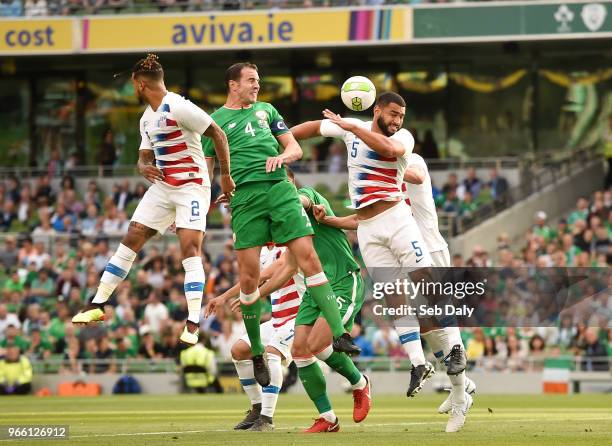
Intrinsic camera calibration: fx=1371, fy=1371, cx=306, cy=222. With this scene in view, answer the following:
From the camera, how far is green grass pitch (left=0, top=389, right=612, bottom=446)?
1110 cm

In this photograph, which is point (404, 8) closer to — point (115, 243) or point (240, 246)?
point (115, 243)

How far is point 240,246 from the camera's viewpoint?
12.5 meters

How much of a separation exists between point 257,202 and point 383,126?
1327mm

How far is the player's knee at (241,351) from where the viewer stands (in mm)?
13320

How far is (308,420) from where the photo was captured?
1498 centimetres

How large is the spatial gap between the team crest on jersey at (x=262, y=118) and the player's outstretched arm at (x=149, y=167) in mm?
1070

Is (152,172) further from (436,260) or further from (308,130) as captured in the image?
(436,260)

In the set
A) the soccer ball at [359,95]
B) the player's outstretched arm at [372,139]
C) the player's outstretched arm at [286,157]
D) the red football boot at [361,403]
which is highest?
the soccer ball at [359,95]

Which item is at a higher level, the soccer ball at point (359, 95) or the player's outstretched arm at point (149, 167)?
the soccer ball at point (359, 95)

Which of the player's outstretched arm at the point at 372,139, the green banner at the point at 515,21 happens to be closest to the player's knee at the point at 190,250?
the player's outstretched arm at the point at 372,139

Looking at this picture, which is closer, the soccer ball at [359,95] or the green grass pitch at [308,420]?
the green grass pitch at [308,420]

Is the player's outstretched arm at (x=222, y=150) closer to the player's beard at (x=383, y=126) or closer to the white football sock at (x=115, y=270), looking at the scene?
the player's beard at (x=383, y=126)

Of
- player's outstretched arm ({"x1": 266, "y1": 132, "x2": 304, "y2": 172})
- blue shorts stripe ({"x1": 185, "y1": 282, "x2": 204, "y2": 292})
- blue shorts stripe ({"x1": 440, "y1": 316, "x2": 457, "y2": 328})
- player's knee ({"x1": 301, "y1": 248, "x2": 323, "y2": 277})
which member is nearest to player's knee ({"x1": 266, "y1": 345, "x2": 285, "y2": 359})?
blue shorts stripe ({"x1": 185, "y1": 282, "x2": 204, "y2": 292})

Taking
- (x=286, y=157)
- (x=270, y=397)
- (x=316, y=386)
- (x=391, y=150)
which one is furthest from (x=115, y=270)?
(x=391, y=150)
